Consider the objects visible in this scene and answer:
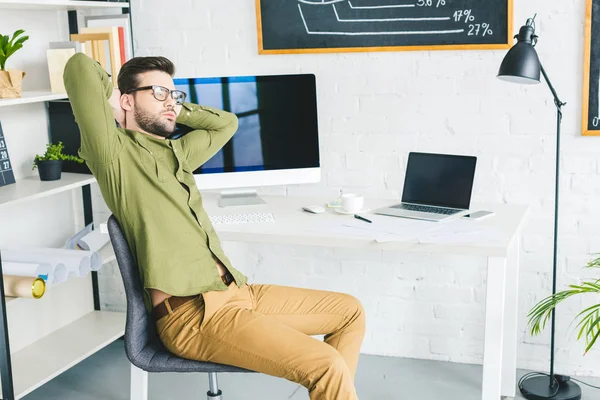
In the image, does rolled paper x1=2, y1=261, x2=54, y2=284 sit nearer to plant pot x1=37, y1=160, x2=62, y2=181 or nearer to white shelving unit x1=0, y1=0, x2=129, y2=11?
plant pot x1=37, y1=160, x2=62, y2=181

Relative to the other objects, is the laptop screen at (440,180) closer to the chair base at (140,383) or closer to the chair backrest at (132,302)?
the chair base at (140,383)

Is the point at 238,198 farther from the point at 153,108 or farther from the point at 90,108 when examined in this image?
the point at 90,108

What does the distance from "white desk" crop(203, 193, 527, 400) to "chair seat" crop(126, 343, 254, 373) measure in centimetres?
48

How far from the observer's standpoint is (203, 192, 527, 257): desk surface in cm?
225

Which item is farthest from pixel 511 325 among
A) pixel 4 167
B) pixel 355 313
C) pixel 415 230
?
pixel 4 167

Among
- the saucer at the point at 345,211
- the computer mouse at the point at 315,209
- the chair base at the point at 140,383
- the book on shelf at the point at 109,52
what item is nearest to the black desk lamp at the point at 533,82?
the saucer at the point at 345,211

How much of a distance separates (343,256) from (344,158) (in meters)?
0.40

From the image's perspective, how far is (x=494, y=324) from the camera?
2.23m

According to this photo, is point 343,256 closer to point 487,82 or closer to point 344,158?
point 344,158

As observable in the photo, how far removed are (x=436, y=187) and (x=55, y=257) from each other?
1325 millimetres

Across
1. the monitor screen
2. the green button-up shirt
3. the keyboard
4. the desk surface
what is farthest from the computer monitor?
the green button-up shirt

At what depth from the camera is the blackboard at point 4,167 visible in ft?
9.23

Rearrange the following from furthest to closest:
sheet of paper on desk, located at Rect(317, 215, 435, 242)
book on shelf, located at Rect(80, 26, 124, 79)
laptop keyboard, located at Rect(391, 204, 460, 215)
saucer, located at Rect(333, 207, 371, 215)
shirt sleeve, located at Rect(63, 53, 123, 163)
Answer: book on shelf, located at Rect(80, 26, 124, 79) → saucer, located at Rect(333, 207, 371, 215) → laptop keyboard, located at Rect(391, 204, 460, 215) → sheet of paper on desk, located at Rect(317, 215, 435, 242) → shirt sleeve, located at Rect(63, 53, 123, 163)

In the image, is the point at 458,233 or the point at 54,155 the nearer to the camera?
the point at 458,233
